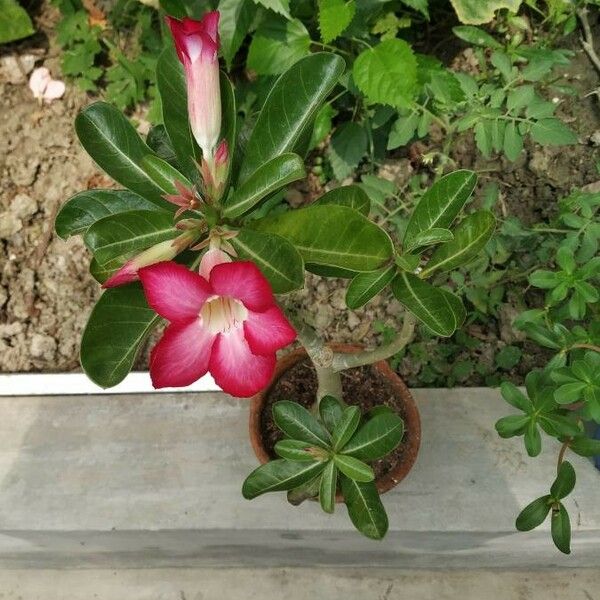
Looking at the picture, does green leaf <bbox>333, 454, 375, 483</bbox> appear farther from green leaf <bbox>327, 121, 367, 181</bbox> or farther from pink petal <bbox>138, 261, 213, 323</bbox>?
green leaf <bbox>327, 121, 367, 181</bbox>

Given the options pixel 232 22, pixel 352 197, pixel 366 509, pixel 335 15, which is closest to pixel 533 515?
pixel 366 509

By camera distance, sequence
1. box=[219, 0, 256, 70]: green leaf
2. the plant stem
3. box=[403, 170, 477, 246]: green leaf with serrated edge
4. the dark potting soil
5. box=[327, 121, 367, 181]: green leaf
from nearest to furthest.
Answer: box=[403, 170, 477, 246]: green leaf with serrated edge < the plant stem < the dark potting soil < box=[219, 0, 256, 70]: green leaf < box=[327, 121, 367, 181]: green leaf

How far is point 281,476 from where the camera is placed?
1.17 meters

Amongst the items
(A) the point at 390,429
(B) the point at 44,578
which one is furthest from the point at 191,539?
(A) the point at 390,429

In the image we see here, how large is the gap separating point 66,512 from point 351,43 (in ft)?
4.70

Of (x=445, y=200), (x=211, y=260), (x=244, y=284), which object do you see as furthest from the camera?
(x=445, y=200)

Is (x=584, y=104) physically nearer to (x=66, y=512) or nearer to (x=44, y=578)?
(x=66, y=512)

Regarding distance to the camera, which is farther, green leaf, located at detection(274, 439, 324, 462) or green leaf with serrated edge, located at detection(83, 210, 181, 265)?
green leaf, located at detection(274, 439, 324, 462)

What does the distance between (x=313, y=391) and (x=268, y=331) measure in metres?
0.81

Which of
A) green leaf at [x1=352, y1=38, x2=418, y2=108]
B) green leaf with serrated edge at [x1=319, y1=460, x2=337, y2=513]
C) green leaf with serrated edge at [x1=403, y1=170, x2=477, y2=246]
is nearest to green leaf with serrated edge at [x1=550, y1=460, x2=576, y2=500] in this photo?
green leaf with serrated edge at [x1=319, y1=460, x2=337, y2=513]

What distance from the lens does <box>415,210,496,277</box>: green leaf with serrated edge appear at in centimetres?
89

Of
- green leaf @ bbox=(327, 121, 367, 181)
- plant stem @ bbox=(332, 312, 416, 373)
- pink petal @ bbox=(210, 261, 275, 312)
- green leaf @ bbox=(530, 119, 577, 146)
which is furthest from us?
green leaf @ bbox=(327, 121, 367, 181)

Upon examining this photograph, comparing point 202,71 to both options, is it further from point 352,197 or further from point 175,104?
point 352,197

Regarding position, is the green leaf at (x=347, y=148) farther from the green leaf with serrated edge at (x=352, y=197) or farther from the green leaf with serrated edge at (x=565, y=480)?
the green leaf with serrated edge at (x=565, y=480)
